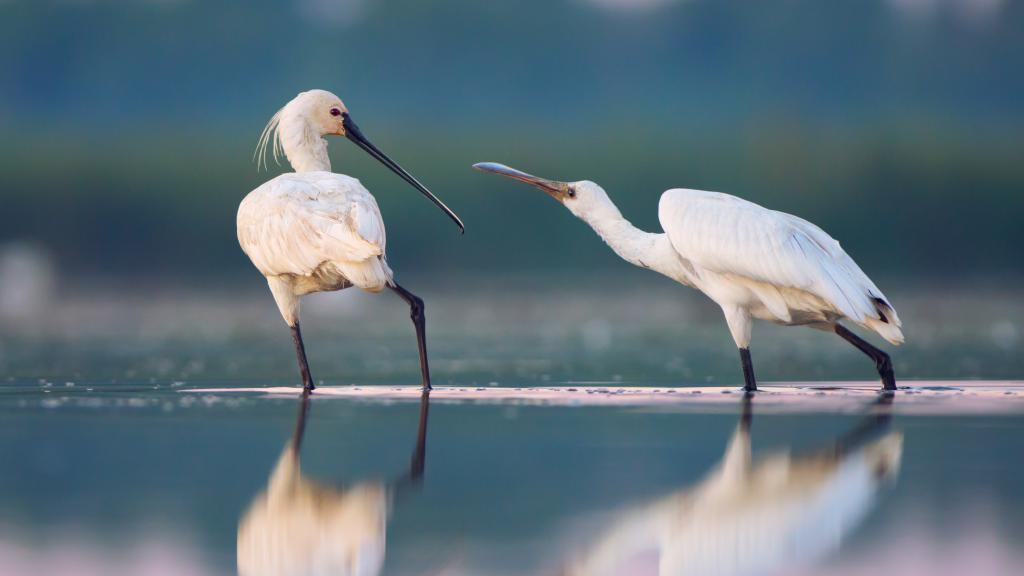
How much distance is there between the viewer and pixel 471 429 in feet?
25.1

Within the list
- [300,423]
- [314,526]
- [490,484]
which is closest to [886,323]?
[300,423]

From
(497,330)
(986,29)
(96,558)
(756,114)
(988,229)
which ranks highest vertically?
(986,29)

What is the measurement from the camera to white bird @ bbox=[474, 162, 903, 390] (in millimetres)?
9312

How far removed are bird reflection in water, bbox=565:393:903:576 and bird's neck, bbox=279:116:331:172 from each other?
4539 millimetres

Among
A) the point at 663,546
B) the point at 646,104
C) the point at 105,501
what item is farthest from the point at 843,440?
the point at 646,104

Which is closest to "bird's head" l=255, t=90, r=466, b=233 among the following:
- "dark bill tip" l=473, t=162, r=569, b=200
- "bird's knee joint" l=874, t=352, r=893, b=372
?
"dark bill tip" l=473, t=162, r=569, b=200

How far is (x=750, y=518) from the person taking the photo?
211 inches

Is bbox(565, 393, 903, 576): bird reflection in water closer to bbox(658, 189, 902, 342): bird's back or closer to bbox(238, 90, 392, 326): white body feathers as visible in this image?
bbox(658, 189, 902, 342): bird's back

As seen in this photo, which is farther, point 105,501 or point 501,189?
point 501,189

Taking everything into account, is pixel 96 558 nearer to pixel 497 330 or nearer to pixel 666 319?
pixel 497 330

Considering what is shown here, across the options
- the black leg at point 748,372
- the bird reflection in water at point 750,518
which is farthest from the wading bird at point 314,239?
the bird reflection in water at point 750,518

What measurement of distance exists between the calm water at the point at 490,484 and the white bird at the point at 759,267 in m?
0.69

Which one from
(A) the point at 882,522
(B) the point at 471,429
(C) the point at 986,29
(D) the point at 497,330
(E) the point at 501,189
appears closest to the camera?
(A) the point at 882,522

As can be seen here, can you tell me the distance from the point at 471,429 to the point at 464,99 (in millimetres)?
79620
